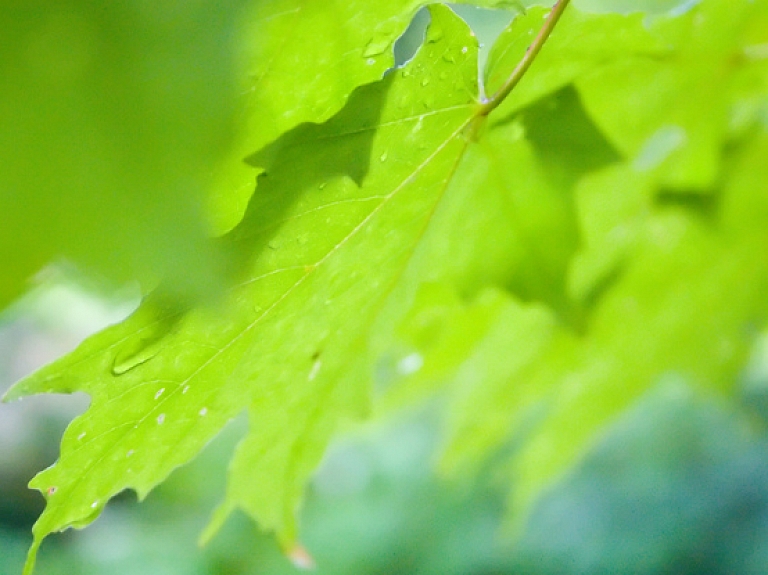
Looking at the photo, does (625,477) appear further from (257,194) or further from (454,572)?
(257,194)

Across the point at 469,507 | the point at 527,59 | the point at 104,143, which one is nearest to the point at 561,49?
the point at 527,59

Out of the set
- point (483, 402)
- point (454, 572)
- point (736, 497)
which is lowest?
point (736, 497)

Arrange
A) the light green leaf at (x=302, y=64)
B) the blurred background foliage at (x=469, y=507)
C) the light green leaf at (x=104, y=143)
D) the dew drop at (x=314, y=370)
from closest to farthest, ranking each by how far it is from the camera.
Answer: the light green leaf at (x=104, y=143)
the light green leaf at (x=302, y=64)
the dew drop at (x=314, y=370)
the blurred background foliage at (x=469, y=507)

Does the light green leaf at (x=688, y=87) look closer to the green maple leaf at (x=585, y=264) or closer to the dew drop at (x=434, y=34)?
the green maple leaf at (x=585, y=264)

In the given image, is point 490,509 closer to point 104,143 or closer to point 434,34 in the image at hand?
point 434,34

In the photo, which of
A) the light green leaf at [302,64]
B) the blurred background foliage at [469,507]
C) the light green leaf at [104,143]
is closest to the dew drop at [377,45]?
the light green leaf at [302,64]

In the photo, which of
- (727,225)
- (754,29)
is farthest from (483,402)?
(754,29)

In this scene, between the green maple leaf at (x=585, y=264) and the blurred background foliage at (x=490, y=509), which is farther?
the blurred background foliage at (x=490, y=509)

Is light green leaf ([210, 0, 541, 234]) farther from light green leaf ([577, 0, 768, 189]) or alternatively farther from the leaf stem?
light green leaf ([577, 0, 768, 189])
